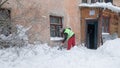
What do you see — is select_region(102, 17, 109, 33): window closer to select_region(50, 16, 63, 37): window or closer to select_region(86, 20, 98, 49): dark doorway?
select_region(86, 20, 98, 49): dark doorway

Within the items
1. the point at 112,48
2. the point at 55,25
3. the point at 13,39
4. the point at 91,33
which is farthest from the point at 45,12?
the point at 13,39

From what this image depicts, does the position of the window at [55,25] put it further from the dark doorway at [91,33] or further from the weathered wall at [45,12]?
the dark doorway at [91,33]

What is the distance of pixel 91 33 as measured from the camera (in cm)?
1819

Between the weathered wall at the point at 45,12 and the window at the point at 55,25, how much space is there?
0.92ft

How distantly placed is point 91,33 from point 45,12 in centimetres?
494

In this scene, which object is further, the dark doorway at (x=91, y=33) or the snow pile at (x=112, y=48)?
the dark doorway at (x=91, y=33)

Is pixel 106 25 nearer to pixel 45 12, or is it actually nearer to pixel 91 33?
pixel 91 33

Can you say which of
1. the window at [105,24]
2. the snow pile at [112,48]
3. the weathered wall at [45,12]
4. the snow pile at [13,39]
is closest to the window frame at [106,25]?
the window at [105,24]

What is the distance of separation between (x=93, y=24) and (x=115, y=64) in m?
8.09

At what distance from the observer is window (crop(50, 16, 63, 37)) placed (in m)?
15.1

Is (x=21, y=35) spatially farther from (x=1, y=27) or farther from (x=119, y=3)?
(x=119, y=3)

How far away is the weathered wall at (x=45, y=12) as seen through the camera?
12.1m

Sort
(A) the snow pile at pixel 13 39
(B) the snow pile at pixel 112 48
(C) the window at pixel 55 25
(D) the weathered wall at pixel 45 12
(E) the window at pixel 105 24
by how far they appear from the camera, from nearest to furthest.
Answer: (A) the snow pile at pixel 13 39
(D) the weathered wall at pixel 45 12
(B) the snow pile at pixel 112 48
(C) the window at pixel 55 25
(E) the window at pixel 105 24

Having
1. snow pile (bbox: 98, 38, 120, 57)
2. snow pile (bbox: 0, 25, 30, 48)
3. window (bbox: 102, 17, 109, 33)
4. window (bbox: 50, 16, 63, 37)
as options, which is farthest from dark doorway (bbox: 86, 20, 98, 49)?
snow pile (bbox: 0, 25, 30, 48)
